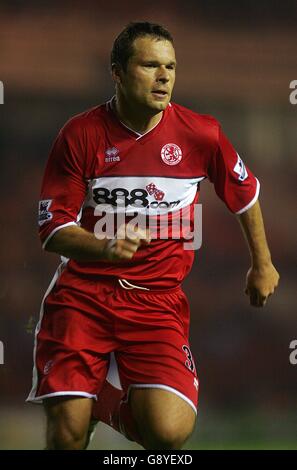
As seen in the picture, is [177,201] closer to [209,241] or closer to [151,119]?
[151,119]

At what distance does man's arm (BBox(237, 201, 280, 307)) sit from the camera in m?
3.95

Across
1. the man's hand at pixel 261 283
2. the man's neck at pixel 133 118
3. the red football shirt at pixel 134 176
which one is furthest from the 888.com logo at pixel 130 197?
the man's hand at pixel 261 283

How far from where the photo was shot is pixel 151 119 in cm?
390

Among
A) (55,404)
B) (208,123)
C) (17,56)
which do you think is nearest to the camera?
(55,404)

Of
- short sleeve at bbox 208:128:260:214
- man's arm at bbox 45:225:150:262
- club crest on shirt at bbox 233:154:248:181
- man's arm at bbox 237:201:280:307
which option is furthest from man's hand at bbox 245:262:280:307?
man's arm at bbox 45:225:150:262

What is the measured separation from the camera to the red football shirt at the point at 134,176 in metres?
3.79

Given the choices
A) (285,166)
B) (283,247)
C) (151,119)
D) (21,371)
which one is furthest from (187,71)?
(151,119)

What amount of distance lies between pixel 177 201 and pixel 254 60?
2.83 metres

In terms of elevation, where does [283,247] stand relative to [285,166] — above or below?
below

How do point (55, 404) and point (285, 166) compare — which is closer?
point (55, 404)

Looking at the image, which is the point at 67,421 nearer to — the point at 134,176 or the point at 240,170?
→ the point at 134,176

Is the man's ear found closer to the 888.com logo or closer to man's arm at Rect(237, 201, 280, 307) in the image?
the 888.com logo

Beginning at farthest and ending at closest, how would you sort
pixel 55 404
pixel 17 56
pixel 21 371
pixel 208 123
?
pixel 17 56 < pixel 21 371 < pixel 208 123 < pixel 55 404

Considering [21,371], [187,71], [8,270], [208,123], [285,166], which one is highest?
[208,123]
